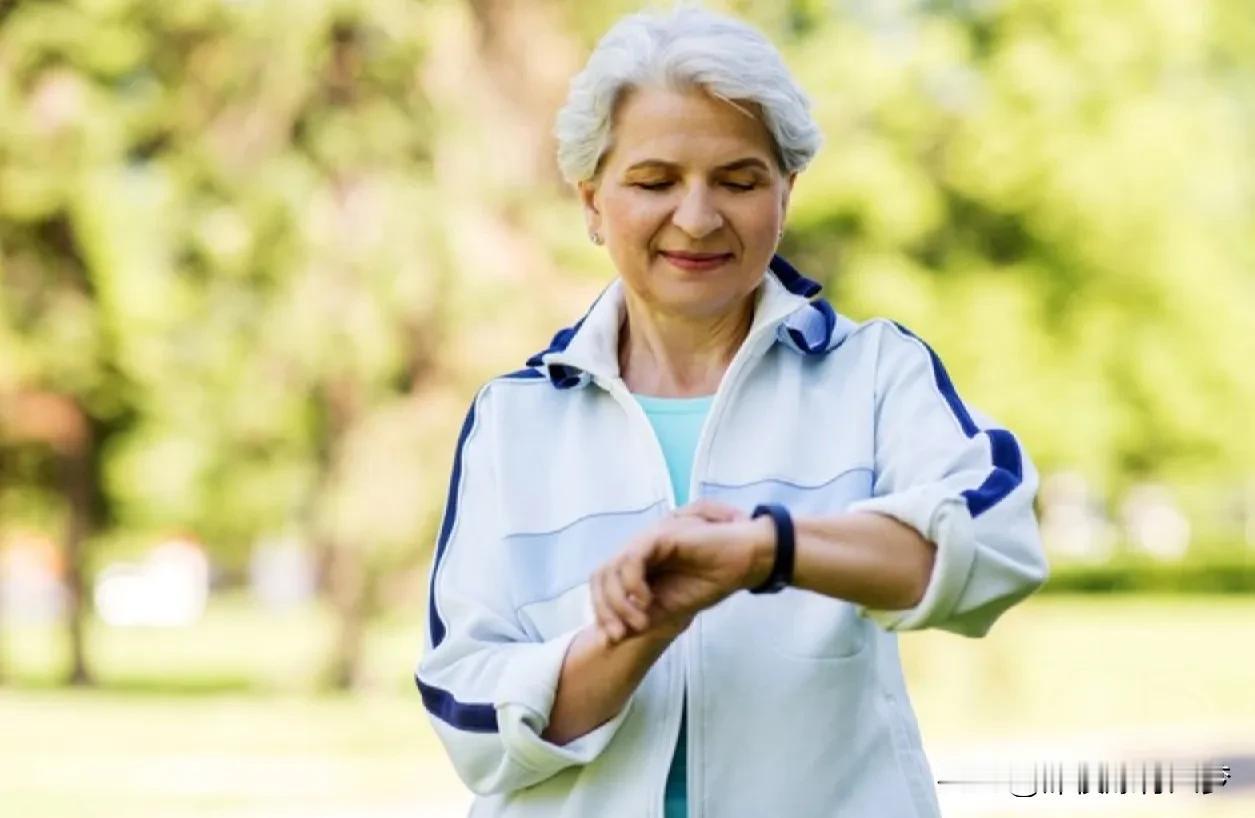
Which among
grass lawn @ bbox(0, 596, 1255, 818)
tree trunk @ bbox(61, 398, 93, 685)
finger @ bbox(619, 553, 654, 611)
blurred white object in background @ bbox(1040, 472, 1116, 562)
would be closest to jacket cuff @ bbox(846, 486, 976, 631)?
finger @ bbox(619, 553, 654, 611)

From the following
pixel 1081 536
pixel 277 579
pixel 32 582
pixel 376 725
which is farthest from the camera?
pixel 1081 536

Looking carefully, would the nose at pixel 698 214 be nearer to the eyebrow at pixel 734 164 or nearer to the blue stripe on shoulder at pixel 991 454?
the eyebrow at pixel 734 164

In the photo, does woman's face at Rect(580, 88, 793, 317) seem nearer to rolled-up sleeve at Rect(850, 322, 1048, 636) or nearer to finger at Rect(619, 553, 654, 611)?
rolled-up sleeve at Rect(850, 322, 1048, 636)

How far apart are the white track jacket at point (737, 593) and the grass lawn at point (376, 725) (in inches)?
216

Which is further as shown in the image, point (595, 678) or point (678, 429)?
point (678, 429)

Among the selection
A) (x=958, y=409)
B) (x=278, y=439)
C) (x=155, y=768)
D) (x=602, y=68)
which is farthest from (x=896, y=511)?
(x=278, y=439)

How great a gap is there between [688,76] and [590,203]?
25cm

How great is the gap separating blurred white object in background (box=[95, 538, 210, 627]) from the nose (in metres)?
44.4

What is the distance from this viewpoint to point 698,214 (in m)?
→ 2.19

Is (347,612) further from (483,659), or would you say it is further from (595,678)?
(595,678)

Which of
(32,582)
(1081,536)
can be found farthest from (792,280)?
(1081,536)

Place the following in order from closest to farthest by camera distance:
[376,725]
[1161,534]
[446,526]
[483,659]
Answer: [483,659] < [446,526] < [376,725] < [1161,534]

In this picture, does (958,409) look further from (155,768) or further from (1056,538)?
(1056,538)

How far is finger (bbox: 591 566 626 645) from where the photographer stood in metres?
2.01
